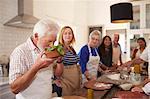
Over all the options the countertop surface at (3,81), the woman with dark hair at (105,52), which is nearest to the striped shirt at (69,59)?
the countertop surface at (3,81)

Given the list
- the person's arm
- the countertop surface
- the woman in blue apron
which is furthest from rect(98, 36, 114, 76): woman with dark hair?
the person's arm

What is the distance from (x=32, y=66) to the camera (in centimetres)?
108

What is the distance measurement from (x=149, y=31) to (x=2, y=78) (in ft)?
12.8

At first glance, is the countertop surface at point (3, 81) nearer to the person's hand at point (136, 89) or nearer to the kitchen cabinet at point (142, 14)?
the person's hand at point (136, 89)

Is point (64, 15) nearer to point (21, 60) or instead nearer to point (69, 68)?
point (69, 68)

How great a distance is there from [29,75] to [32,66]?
5cm

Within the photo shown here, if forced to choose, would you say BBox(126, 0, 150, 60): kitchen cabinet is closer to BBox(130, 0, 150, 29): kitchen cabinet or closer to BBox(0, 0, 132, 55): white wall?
BBox(130, 0, 150, 29): kitchen cabinet

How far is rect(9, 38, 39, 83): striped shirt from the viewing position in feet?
3.74

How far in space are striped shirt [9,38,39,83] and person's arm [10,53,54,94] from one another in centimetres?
4

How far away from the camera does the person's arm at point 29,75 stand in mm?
1045

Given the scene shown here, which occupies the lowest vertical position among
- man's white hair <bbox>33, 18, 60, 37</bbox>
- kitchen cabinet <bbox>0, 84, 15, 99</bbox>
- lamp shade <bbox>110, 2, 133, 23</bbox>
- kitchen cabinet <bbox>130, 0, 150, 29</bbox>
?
kitchen cabinet <bbox>0, 84, 15, 99</bbox>

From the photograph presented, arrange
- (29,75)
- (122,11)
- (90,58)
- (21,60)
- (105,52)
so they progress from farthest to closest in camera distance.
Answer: (105,52) < (122,11) < (90,58) < (21,60) < (29,75)

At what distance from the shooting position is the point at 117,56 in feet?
14.3

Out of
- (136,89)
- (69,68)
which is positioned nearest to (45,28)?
(69,68)
